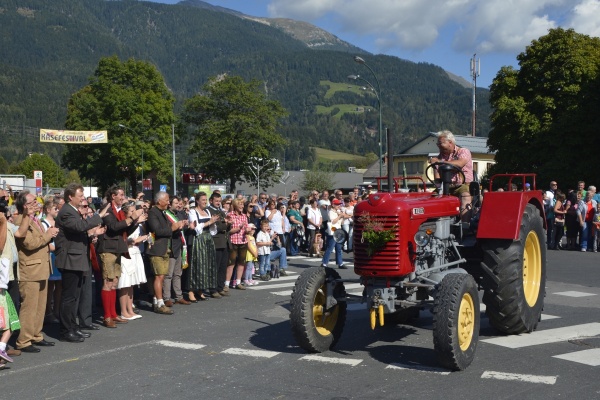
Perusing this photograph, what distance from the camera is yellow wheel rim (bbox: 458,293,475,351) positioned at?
688 centimetres

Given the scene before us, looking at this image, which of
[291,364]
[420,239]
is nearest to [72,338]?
[291,364]

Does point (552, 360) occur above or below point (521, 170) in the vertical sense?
below

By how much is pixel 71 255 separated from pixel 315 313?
3376mm

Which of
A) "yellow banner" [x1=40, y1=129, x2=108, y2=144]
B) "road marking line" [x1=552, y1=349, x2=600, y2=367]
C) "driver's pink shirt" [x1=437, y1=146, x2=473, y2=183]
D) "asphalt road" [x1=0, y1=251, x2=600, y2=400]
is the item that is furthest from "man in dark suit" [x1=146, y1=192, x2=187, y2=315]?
"yellow banner" [x1=40, y1=129, x2=108, y2=144]

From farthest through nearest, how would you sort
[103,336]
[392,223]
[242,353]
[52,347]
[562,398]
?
[103,336] < [52,347] < [242,353] < [392,223] < [562,398]

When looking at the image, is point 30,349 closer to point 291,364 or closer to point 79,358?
point 79,358

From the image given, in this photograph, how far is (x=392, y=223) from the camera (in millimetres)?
7242

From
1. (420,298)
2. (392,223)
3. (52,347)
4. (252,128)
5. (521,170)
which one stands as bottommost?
(52,347)

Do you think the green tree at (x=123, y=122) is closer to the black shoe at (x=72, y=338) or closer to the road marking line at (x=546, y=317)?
the black shoe at (x=72, y=338)

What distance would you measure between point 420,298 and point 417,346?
30.7 inches

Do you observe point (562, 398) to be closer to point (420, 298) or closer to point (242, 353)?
point (420, 298)

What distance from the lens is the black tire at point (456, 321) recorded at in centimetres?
660

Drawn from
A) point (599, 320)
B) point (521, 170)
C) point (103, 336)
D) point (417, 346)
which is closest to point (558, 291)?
point (599, 320)

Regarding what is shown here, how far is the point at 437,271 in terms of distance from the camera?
25.0 feet
